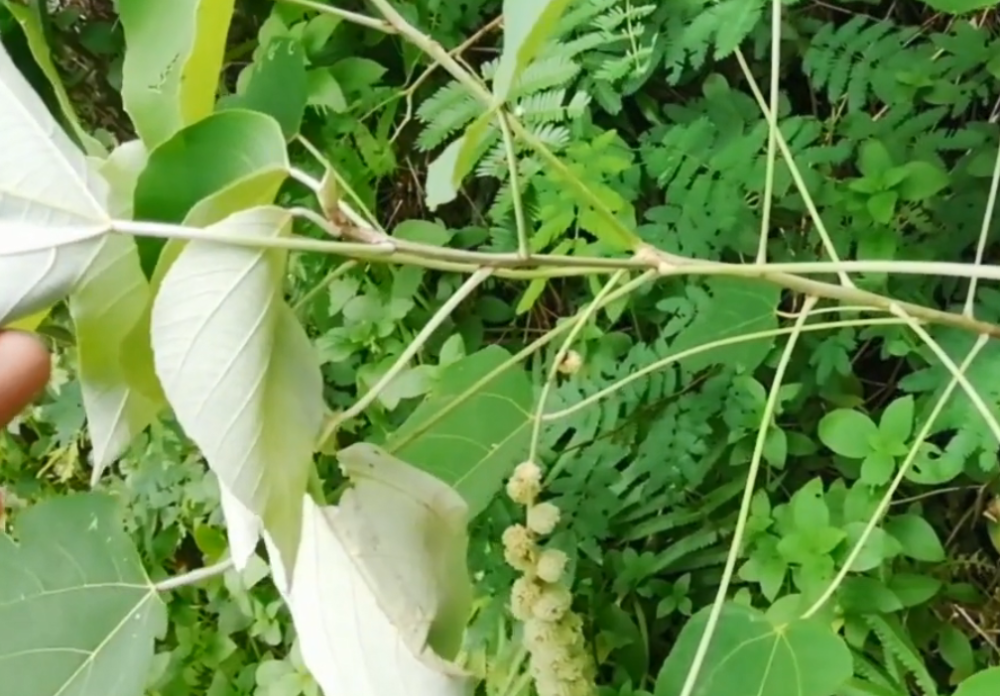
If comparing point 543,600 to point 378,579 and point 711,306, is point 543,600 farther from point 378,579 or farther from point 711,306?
point 711,306

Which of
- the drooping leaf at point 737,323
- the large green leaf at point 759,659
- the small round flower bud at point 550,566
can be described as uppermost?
the small round flower bud at point 550,566

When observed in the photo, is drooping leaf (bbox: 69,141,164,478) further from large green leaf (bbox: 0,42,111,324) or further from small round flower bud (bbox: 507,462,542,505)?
small round flower bud (bbox: 507,462,542,505)

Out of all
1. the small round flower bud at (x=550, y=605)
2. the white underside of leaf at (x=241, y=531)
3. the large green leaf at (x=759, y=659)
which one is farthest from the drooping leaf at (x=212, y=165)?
the large green leaf at (x=759, y=659)

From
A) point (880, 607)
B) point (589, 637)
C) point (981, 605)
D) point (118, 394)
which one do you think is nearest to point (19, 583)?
point (118, 394)

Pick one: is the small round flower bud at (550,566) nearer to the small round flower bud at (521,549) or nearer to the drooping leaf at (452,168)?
the small round flower bud at (521,549)

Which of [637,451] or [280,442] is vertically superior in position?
[280,442]

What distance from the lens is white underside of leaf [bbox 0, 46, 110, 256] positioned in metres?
0.40

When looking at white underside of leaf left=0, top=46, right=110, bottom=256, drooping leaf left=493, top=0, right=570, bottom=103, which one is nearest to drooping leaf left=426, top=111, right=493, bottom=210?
drooping leaf left=493, top=0, right=570, bottom=103

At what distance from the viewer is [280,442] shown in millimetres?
401

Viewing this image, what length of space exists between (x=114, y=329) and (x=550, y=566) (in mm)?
223

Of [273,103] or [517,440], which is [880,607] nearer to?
[517,440]

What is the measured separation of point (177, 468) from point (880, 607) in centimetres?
68

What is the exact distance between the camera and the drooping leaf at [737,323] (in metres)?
0.72

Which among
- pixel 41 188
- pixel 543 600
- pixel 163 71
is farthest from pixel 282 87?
pixel 543 600
